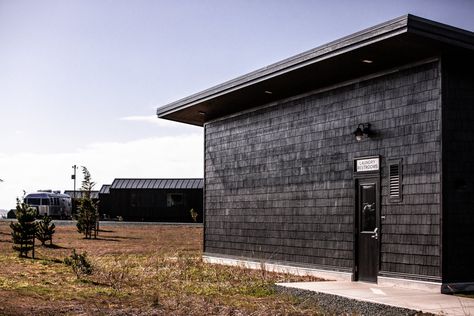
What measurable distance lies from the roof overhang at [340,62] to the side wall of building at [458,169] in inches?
22.5

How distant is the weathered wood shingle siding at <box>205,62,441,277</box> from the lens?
11.6 meters

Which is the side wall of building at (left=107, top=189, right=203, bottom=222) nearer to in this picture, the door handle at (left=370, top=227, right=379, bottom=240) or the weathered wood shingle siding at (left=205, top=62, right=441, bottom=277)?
the weathered wood shingle siding at (left=205, top=62, right=441, bottom=277)

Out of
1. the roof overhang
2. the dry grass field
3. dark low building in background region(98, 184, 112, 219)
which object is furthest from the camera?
dark low building in background region(98, 184, 112, 219)

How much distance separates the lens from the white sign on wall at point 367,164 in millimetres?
12633

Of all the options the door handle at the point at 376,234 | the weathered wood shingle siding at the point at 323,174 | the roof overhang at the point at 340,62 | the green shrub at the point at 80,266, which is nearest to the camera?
the roof overhang at the point at 340,62

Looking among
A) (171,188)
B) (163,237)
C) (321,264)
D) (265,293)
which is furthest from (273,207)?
(171,188)

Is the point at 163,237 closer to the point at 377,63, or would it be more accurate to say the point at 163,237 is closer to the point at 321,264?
the point at 321,264

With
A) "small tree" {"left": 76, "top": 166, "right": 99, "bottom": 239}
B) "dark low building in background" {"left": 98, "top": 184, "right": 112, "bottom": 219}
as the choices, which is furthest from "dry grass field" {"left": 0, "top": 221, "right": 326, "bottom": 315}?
"dark low building in background" {"left": 98, "top": 184, "right": 112, "bottom": 219}

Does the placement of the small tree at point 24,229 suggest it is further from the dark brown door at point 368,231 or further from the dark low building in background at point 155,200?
the dark low building in background at point 155,200

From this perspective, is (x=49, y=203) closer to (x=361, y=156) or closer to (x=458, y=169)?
(x=361, y=156)

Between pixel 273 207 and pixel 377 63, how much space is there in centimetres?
515

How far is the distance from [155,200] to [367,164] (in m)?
37.6

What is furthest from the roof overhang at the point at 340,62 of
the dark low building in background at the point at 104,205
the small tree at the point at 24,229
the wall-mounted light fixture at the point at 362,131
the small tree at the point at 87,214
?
the dark low building in background at the point at 104,205

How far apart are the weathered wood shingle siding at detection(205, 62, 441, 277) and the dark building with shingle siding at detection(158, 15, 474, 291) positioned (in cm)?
3
